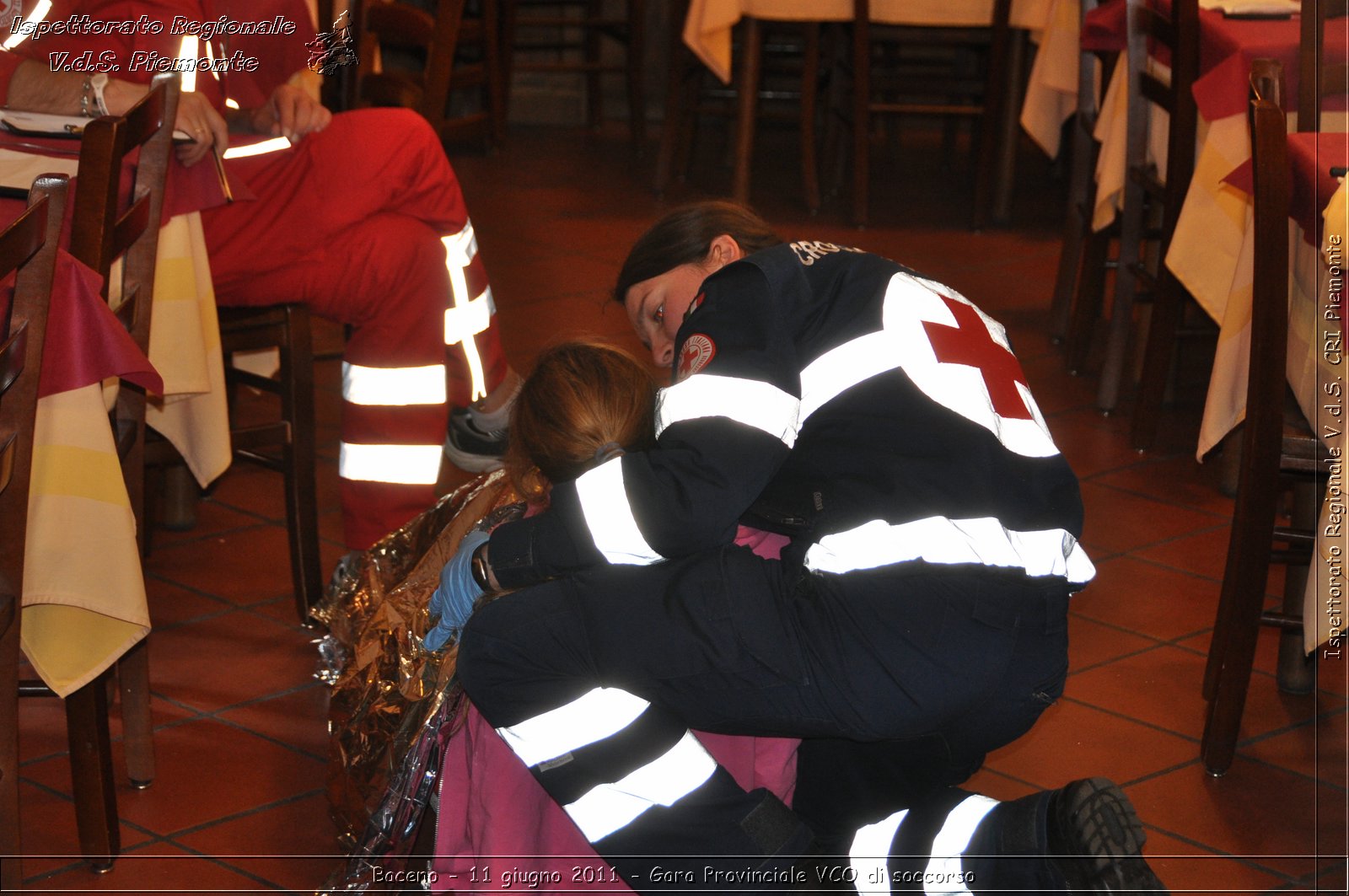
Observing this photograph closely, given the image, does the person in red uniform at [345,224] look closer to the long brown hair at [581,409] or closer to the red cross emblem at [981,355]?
the long brown hair at [581,409]

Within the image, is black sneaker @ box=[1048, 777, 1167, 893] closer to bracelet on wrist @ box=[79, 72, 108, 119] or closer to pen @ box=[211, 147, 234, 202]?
pen @ box=[211, 147, 234, 202]

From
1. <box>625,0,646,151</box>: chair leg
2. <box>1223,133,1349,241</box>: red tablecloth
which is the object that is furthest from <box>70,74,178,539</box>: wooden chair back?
<box>625,0,646,151</box>: chair leg

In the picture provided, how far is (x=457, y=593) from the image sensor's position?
5.67 feet

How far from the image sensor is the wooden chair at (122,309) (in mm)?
1778

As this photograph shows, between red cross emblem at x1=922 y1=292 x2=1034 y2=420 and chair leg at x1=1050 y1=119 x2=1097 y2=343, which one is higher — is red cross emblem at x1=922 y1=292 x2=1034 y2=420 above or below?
above

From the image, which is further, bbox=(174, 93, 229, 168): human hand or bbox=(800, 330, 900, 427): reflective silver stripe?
bbox=(174, 93, 229, 168): human hand

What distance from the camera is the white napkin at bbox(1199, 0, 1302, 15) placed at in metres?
3.16

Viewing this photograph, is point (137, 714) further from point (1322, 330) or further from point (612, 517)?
point (1322, 330)

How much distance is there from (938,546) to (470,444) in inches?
70.1

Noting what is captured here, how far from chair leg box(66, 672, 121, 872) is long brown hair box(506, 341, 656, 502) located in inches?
25.2

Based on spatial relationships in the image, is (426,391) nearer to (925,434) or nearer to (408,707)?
(408,707)

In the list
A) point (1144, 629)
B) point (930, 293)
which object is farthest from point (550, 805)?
point (1144, 629)

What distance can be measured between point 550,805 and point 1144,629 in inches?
50.6

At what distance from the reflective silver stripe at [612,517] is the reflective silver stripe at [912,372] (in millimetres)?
223
